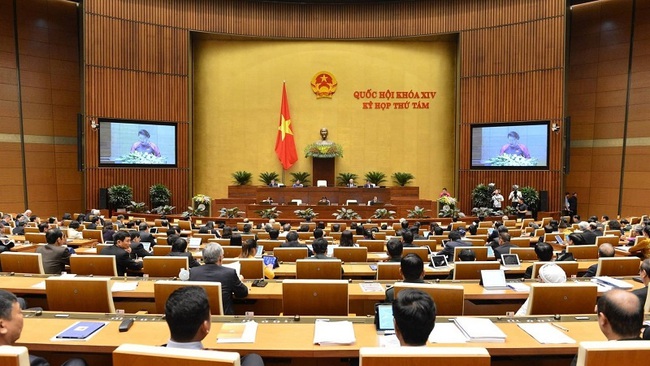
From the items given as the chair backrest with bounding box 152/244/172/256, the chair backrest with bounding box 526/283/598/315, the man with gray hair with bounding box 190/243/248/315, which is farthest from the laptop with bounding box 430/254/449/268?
the chair backrest with bounding box 152/244/172/256

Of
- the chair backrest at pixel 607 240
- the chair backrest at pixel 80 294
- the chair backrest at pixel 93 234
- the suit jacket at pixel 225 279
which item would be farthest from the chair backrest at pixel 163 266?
the chair backrest at pixel 607 240

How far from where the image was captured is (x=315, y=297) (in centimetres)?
334

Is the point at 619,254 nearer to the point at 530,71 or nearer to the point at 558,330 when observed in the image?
the point at 558,330

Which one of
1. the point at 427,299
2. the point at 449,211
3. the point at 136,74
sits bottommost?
the point at 449,211

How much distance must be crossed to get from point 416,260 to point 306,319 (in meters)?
0.96

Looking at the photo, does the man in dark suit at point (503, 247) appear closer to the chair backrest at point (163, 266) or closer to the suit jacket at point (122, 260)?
the chair backrest at point (163, 266)

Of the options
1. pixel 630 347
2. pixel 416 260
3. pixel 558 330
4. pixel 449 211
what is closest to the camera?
pixel 630 347

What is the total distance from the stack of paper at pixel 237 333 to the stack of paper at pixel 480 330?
1210 mm

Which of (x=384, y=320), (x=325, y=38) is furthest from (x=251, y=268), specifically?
(x=325, y=38)

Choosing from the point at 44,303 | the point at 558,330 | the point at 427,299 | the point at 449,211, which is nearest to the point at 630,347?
the point at 427,299

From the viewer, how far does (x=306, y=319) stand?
3020mm

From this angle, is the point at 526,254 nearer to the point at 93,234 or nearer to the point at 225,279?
the point at 225,279

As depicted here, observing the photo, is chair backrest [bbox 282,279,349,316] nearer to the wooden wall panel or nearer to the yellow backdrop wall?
the wooden wall panel

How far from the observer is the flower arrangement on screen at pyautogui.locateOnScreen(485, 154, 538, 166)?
1520cm
